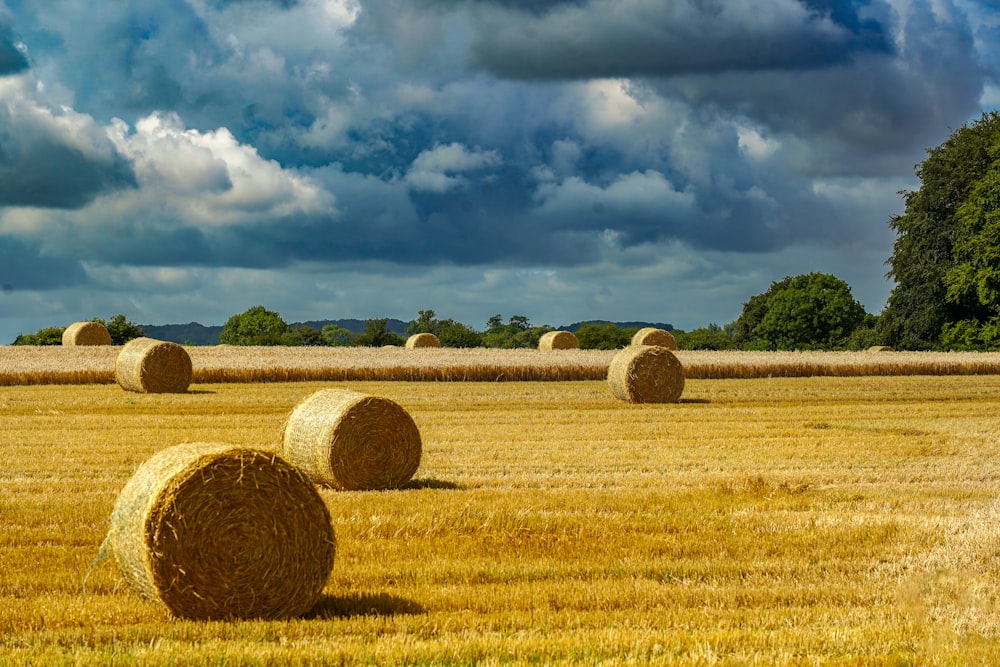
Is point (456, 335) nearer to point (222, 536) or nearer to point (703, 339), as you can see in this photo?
point (703, 339)

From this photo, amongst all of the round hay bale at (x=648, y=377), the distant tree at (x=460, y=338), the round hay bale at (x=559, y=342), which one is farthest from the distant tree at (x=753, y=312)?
the round hay bale at (x=648, y=377)

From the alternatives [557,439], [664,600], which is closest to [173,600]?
[664,600]

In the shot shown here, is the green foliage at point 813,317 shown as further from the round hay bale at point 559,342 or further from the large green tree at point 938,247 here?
the round hay bale at point 559,342

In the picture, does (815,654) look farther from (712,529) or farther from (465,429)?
(465,429)

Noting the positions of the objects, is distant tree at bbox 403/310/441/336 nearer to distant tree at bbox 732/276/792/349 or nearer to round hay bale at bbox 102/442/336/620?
distant tree at bbox 732/276/792/349

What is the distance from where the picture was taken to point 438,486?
49.6ft

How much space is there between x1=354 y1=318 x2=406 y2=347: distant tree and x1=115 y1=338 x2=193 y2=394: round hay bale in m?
48.3

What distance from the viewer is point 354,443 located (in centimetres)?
1525

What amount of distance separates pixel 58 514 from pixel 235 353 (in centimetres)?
3277

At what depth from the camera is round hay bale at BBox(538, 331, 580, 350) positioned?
48469 millimetres

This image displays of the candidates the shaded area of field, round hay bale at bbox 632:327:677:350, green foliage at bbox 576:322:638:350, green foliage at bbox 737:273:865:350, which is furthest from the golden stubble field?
green foliage at bbox 576:322:638:350

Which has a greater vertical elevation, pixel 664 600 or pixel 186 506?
pixel 186 506

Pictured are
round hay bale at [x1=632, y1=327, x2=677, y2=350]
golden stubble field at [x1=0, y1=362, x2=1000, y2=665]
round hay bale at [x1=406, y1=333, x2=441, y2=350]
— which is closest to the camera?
golden stubble field at [x1=0, y1=362, x2=1000, y2=665]

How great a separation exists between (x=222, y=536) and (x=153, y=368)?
2437cm
